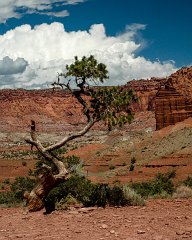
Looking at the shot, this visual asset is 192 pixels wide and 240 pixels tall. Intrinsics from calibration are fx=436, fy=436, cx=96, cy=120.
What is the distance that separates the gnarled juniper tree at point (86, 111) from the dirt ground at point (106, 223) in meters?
0.83

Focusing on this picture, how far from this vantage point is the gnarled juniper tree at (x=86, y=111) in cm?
1253

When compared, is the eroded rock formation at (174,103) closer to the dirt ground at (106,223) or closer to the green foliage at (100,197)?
the green foliage at (100,197)

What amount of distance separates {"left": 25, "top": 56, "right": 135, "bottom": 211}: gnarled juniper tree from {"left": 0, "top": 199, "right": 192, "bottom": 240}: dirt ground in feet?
2.72

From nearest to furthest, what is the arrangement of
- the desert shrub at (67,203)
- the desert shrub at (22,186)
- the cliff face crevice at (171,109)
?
the desert shrub at (67,203), the desert shrub at (22,186), the cliff face crevice at (171,109)

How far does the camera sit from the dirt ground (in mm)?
9203

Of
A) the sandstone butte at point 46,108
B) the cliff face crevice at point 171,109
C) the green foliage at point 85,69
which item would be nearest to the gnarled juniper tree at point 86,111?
the green foliage at point 85,69

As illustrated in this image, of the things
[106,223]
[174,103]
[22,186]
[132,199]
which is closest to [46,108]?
[174,103]

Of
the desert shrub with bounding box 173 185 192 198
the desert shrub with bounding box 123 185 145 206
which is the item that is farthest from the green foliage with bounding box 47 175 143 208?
the desert shrub with bounding box 173 185 192 198

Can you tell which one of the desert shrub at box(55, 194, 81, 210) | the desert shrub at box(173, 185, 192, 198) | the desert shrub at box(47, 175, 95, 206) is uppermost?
the desert shrub at box(47, 175, 95, 206)

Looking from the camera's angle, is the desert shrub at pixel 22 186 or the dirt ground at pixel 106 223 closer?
the dirt ground at pixel 106 223

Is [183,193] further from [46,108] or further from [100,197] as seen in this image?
[46,108]

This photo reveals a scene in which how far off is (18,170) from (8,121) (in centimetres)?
8086

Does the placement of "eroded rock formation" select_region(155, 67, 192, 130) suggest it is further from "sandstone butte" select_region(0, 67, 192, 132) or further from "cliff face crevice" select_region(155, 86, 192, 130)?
"sandstone butte" select_region(0, 67, 192, 132)

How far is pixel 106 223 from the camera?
33.8 feet
